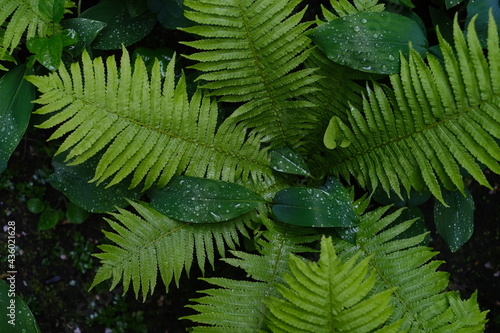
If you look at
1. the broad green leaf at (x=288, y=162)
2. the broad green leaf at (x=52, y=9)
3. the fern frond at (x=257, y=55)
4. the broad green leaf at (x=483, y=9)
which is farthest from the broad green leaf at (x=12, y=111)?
the broad green leaf at (x=483, y=9)

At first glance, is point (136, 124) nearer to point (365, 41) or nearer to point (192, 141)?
point (192, 141)

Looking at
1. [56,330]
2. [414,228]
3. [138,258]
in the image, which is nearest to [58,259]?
[56,330]

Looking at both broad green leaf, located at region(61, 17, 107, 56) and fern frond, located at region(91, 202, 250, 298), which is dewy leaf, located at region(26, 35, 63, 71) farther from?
fern frond, located at region(91, 202, 250, 298)

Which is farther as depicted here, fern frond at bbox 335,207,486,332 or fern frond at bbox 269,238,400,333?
fern frond at bbox 335,207,486,332

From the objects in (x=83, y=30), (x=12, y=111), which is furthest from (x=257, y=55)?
(x=12, y=111)

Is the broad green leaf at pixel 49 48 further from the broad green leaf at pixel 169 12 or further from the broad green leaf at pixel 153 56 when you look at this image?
the broad green leaf at pixel 169 12

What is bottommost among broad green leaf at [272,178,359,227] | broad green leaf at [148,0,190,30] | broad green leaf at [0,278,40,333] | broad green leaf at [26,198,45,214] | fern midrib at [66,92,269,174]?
broad green leaf at [0,278,40,333]

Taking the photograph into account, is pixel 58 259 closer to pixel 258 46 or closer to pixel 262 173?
pixel 262 173

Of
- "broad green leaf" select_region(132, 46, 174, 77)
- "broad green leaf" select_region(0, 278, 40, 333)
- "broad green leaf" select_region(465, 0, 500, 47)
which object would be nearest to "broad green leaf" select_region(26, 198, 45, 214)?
"broad green leaf" select_region(0, 278, 40, 333)
